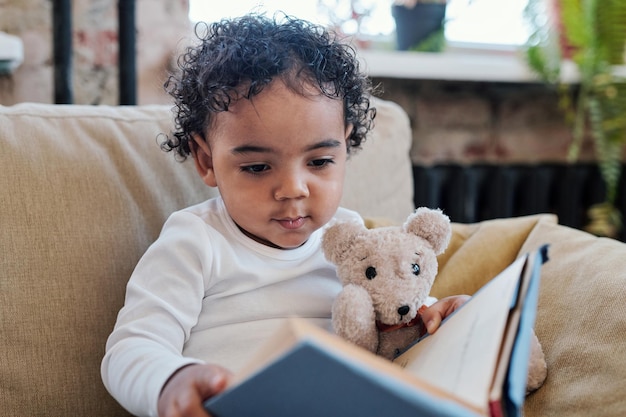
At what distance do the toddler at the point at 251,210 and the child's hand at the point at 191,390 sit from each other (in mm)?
131

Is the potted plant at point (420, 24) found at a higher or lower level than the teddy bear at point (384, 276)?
higher

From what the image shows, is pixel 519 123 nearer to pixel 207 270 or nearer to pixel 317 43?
pixel 317 43

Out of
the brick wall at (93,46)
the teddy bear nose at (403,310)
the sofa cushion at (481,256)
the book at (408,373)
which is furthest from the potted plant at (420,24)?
the book at (408,373)

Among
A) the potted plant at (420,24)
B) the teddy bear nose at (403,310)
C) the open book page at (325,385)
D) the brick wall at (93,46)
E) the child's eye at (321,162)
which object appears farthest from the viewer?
the potted plant at (420,24)

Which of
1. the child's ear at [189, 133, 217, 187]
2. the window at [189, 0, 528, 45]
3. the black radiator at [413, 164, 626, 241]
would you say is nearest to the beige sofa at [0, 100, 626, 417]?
the child's ear at [189, 133, 217, 187]

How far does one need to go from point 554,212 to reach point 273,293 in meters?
1.59

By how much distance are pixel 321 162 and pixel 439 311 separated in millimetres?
249

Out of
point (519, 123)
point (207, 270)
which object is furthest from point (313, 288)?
point (519, 123)

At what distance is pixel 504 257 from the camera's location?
1.21 metres

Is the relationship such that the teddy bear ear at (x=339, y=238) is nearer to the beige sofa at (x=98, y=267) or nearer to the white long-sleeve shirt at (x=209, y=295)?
the white long-sleeve shirt at (x=209, y=295)

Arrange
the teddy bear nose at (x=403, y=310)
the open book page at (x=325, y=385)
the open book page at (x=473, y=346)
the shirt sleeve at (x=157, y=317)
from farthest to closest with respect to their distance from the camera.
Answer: the teddy bear nose at (x=403, y=310) < the shirt sleeve at (x=157, y=317) < the open book page at (x=473, y=346) < the open book page at (x=325, y=385)

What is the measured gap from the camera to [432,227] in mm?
924

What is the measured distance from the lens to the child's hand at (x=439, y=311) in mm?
862

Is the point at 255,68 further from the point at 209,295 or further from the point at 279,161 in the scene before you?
the point at 209,295
